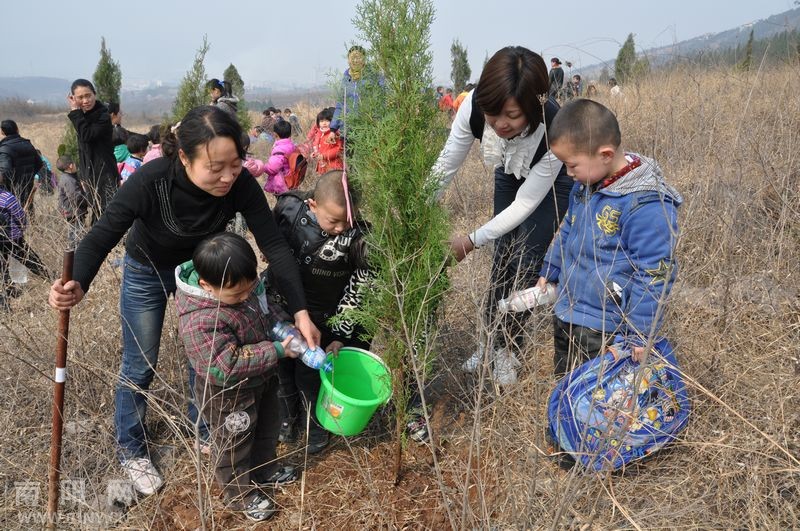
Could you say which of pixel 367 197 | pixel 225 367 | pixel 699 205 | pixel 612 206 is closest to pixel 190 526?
pixel 225 367

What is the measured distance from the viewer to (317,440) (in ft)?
8.75

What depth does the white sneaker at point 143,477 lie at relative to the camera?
2340 millimetres

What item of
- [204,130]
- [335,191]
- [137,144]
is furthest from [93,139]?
[335,191]

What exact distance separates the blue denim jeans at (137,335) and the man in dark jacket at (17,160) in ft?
16.0

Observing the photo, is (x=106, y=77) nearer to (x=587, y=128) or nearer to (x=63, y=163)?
(x=63, y=163)

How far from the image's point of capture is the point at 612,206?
2143 millimetres

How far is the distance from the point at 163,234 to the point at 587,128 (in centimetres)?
185

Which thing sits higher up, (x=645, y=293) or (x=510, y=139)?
(x=510, y=139)

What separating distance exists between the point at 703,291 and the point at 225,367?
10.2 feet

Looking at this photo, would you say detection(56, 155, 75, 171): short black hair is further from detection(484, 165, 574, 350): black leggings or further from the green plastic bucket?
detection(484, 165, 574, 350): black leggings

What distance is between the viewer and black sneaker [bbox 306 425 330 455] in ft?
8.66

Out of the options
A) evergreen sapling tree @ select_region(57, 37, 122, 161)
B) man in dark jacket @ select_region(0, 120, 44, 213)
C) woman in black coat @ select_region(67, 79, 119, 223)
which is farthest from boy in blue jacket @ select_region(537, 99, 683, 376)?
evergreen sapling tree @ select_region(57, 37, 122, 161)

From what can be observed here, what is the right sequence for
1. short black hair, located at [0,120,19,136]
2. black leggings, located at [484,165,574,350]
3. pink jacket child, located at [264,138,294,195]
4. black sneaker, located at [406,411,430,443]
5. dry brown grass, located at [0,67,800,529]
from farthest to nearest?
1. short black hair, located at [0,120,19,136]
2. pink jacket child, located at [264,138,294,195]
3. black leggings, located at [484,165,574,350]
4. black sneaker, located at [406,411,430,443]
5. dry brown grass, located at [0,67,800,529]

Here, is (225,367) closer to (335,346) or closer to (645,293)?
(335,346)
